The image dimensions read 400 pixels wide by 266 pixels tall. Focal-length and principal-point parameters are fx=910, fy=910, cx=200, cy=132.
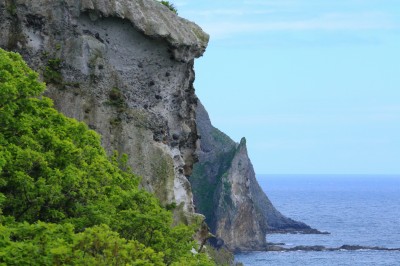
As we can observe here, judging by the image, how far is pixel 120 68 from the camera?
5053 cm

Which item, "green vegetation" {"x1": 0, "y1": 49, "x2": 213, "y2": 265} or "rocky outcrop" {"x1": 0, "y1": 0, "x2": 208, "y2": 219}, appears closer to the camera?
"green vegetation" {"x1": 0, "y1": 49, "x2": 213, "y2": 265}

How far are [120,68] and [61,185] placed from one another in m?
17.5

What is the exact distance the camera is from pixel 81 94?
49.2m

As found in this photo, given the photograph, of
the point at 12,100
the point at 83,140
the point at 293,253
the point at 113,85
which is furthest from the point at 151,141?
the point at 293,253

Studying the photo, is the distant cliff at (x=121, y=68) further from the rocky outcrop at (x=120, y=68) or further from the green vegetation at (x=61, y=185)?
the green vegetation at (x=61, y=185)

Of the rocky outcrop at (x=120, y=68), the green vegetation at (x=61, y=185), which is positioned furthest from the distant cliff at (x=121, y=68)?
the green vegetation at (x=61, y=185)

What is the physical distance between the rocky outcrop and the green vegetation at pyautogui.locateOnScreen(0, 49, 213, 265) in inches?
394

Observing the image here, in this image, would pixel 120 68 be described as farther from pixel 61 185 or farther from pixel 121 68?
pixel 61 185

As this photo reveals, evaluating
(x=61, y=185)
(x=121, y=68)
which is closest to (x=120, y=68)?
(x=121, y=68)

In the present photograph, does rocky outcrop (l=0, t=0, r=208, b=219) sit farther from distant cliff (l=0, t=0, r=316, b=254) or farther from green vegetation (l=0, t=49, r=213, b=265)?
green vegetation (l=0, t=49, r=213, b=265)

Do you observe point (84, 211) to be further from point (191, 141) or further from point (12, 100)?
point (191, 141)

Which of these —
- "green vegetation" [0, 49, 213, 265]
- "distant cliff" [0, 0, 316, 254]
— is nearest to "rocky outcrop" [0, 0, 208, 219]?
"distant cliff" [0, 0, 316, 254]

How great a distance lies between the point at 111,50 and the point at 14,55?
12134mm

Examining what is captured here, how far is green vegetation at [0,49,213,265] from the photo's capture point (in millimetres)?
Answer: 33000
